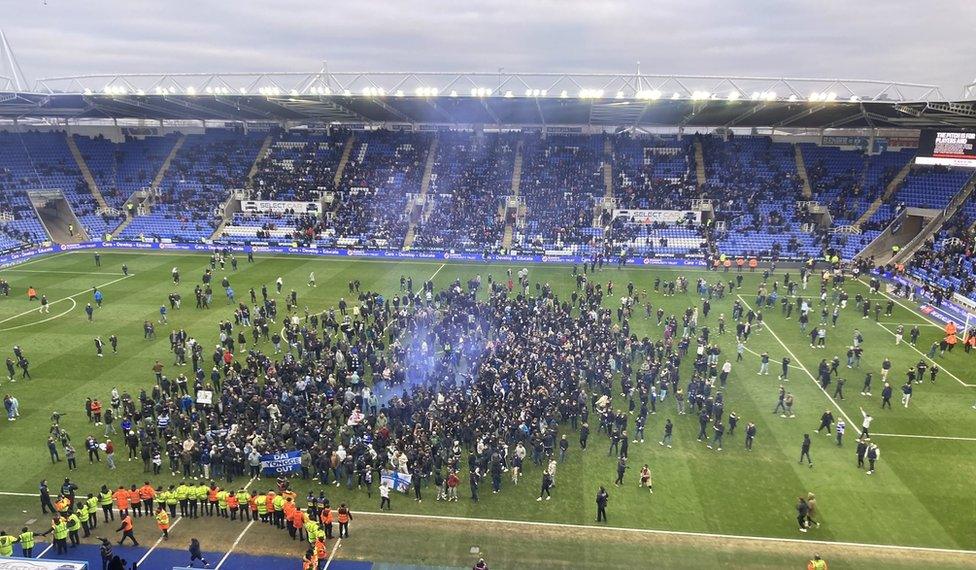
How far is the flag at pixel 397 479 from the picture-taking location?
1697 centimetres

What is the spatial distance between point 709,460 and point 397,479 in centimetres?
987

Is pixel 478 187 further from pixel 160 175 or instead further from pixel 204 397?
pixel 204 397

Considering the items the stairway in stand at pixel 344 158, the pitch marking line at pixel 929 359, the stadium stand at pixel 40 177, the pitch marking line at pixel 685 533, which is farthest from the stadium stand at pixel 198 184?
the pitch marking line at pixel 929 359

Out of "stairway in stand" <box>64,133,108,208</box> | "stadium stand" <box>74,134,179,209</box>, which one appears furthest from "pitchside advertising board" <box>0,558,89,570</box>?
"stairway in stand" <box>64,133,108,208</box>

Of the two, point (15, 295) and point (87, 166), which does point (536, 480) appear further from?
point (87, 166)

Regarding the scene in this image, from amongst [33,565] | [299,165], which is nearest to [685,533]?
[33,565]


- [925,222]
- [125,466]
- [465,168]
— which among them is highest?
[465,168]

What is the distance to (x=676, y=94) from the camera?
44.7 metres

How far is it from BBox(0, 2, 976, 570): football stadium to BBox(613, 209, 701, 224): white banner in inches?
16.4

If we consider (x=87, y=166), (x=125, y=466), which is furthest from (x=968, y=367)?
(x=87, y=166)

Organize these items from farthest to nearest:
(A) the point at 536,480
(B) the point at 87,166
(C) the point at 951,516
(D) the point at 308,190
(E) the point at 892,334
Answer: (B) the point at 87,166 < (D) the point at 308,190 < (E) the point at 892,334 < (A) the point at 536,480 < (C) the point at 951,516

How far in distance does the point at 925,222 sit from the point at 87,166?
77.3m

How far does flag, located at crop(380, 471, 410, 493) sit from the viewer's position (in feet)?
55.7

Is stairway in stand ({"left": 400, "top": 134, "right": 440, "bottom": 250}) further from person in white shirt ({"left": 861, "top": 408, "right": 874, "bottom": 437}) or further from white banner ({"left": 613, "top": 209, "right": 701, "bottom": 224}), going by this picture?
person in white shirt ({"left": 861, "top": 408, "right": 874, "bottom": 437})
